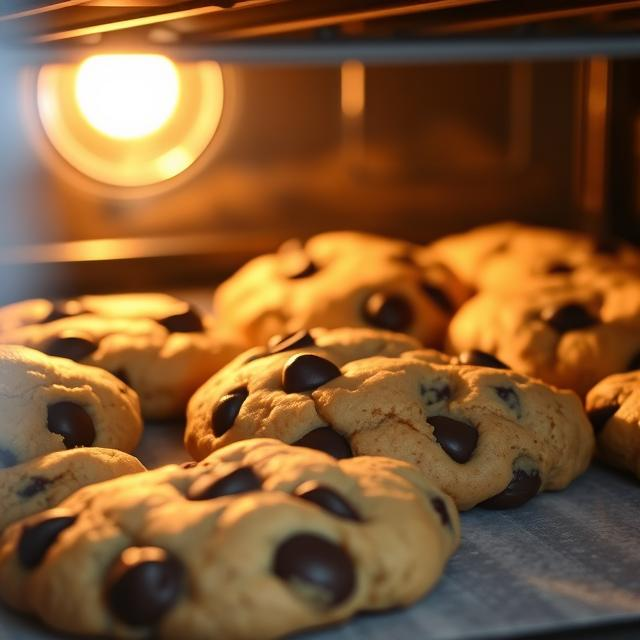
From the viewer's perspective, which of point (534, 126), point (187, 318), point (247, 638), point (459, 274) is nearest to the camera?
point (247, 638)

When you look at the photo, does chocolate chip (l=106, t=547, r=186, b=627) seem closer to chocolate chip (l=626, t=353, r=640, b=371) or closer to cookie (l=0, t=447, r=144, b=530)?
cookie (l=0, t=447, r=144, b=530)

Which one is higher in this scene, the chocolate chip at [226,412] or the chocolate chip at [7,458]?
the chocolate chip at [226,412]

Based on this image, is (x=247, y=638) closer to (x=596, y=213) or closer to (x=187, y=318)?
(x=187, y=318)

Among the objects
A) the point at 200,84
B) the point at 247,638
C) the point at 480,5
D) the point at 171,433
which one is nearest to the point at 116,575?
the point at 247,638

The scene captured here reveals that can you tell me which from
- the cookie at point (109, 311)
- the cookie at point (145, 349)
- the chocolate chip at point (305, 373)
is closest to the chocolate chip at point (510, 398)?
the chocolate chip at point (305, 373)

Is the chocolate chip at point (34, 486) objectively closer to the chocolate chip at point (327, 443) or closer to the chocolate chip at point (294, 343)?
the chocolate chip at point (327, 443)

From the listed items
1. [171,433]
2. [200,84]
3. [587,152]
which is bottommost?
[171,433]
